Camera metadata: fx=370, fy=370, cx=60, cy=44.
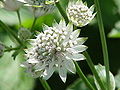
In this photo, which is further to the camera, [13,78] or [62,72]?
[13,78]

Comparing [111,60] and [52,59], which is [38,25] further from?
[52,59]

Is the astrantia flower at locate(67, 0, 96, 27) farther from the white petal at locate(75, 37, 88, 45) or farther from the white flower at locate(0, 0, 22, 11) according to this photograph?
the white flower at locate(0, 0, 22, 11)

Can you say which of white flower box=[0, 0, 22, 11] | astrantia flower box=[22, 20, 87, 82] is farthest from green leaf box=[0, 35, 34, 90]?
astrantia flower box=[22, 20, 87, 82]

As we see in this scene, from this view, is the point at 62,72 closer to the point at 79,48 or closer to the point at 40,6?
the point at 79,48

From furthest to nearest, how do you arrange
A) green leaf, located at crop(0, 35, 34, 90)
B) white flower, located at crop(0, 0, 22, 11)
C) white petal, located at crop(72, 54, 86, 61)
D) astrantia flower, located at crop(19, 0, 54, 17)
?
green leaf, located at crop(0, 35, 34, 90)
white flower, located at crop(0, 0, 22, 11)
astrantia flower, located at crop(19, 0, 54, 17)
white petal, located at crop(72, 54, 86, 61)

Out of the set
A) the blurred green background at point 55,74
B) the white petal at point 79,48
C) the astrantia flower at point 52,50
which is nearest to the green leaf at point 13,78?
the blurred green background at point 55,74

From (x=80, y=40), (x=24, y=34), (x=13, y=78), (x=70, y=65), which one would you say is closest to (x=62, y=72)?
(x=70, y=65)
